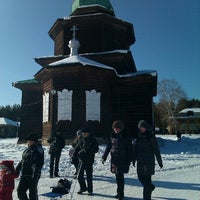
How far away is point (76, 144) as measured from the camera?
317 inches

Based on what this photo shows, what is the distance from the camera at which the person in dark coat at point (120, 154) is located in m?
6.50

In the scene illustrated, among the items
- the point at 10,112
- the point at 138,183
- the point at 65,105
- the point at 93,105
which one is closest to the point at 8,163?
the point at 138,183

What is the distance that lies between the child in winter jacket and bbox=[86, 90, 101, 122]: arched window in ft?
42.0

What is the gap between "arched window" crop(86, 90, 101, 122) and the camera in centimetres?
1834

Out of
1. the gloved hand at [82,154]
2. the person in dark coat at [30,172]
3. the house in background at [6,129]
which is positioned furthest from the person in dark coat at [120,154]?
the house in background at [6,129]

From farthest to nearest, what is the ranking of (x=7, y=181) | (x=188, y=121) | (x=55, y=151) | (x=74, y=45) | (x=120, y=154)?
1. (x=188, y=121)
2. (x=74, y=45)
3. (x=55, y=151)
4. (x=120, y=154)
5. (x=7, y=181)

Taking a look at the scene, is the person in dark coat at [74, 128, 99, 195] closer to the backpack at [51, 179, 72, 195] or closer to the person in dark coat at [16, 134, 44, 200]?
the backpack at [51, 179, 72, 195]

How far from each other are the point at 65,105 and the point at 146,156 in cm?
1249

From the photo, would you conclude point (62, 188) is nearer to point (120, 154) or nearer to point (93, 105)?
point (120, 154)

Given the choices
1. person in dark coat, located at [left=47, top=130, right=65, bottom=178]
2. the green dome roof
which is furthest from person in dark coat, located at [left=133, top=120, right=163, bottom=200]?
the green dome roof

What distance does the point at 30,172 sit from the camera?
18.6ft

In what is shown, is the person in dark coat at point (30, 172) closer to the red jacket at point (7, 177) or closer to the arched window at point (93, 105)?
the red jacket at point (7, 177)

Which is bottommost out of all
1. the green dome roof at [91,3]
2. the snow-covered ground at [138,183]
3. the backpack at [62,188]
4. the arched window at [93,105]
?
the snow-covered ground at [138,183]

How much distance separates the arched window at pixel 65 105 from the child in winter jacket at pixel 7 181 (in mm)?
12570
